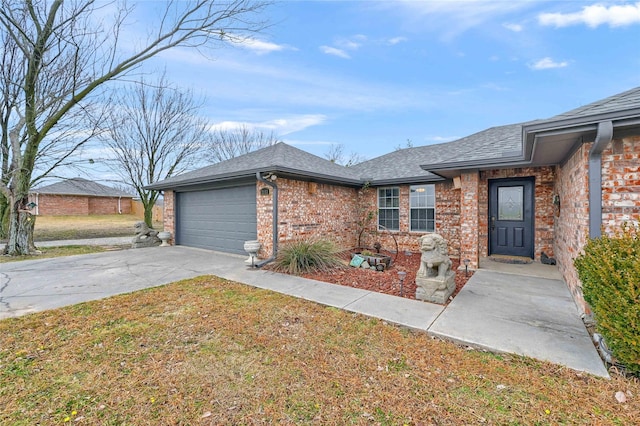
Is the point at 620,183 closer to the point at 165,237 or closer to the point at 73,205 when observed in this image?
the point at 165,237

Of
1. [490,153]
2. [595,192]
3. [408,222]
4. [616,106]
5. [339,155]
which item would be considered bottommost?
[408,222]

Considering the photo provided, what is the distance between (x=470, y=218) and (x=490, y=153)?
5.21ft

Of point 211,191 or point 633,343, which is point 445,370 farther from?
point 211,191

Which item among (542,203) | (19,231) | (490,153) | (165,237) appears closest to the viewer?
(490,153)

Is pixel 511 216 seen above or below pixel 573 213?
below

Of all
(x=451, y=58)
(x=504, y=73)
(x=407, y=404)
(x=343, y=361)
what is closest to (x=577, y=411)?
(x=407, y=404)

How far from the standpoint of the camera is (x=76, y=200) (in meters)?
24.2

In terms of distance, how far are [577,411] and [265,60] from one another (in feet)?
35.6

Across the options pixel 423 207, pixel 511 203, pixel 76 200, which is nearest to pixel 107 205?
pixel 76 200

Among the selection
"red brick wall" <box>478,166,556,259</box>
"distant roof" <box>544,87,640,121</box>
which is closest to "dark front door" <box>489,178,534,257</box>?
"red brick wall" <box>478,166,556,259</box>

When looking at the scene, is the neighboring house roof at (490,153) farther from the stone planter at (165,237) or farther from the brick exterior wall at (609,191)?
the stone planter at (165,237)

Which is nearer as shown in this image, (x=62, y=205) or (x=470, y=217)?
(x=470, y=217)

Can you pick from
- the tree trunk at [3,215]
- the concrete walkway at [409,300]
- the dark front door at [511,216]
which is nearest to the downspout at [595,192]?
the concrete walkway at [409,300]

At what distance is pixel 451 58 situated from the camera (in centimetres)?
963
